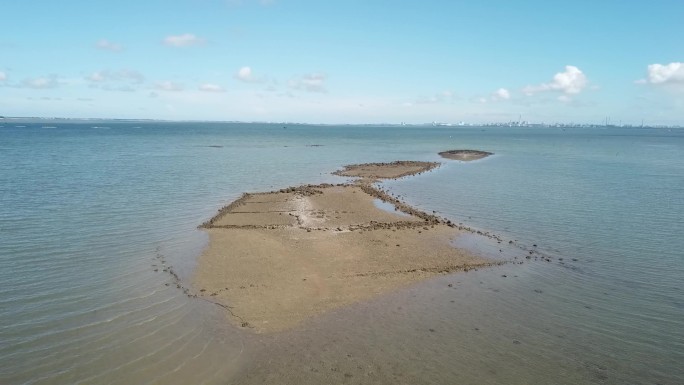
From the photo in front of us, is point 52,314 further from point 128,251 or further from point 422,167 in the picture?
point 422,167

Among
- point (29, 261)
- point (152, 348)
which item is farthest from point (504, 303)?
point (29, 261)

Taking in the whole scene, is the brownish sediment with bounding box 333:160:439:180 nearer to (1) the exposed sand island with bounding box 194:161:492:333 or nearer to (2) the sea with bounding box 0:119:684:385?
(1) the exposed sand island with bounding box 194:161:492:333

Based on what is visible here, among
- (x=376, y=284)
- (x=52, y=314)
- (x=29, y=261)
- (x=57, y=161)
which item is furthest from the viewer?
(x=57, y=161)

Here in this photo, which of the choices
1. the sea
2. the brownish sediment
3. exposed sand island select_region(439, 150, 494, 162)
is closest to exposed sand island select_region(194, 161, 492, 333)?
the sea

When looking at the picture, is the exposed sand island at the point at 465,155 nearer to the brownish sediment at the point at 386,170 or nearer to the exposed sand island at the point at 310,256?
the brownish sediment at the point at 386,170

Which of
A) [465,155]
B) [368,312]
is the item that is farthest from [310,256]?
[465,155]

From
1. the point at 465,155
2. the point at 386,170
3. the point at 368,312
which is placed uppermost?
the point at 465,155

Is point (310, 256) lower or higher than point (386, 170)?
lower

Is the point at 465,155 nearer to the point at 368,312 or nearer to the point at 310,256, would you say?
the point at 310,256

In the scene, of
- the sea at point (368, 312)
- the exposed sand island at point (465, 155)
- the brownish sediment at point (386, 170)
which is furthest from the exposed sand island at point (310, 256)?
the exposed sand island at point (465, 155)
